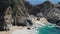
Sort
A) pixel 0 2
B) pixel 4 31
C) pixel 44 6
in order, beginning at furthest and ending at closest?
1. pixel 44 6
2. pixel 0 2
3. pixel 4 31

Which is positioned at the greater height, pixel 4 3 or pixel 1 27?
pixel 4 3

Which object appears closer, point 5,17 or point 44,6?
point 5,17

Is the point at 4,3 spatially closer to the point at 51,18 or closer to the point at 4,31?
the point at 4,31

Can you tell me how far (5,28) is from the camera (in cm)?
4672

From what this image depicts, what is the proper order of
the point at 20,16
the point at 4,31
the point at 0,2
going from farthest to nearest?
the point at 20,16
the point at 0,2
the point at 4,31

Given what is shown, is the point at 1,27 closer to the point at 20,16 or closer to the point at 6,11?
the point at 6,11

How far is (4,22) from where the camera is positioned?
47.4 metres

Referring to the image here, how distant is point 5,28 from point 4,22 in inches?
62.1

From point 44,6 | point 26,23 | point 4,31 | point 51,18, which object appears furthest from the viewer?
point 44,6

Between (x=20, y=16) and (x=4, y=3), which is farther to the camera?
(x=20, y=16)

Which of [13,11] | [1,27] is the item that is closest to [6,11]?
[1,27]

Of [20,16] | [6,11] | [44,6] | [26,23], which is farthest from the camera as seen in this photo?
[44,6]

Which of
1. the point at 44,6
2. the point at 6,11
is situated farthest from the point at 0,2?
the point at 44,6

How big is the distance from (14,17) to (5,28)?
1720cm
